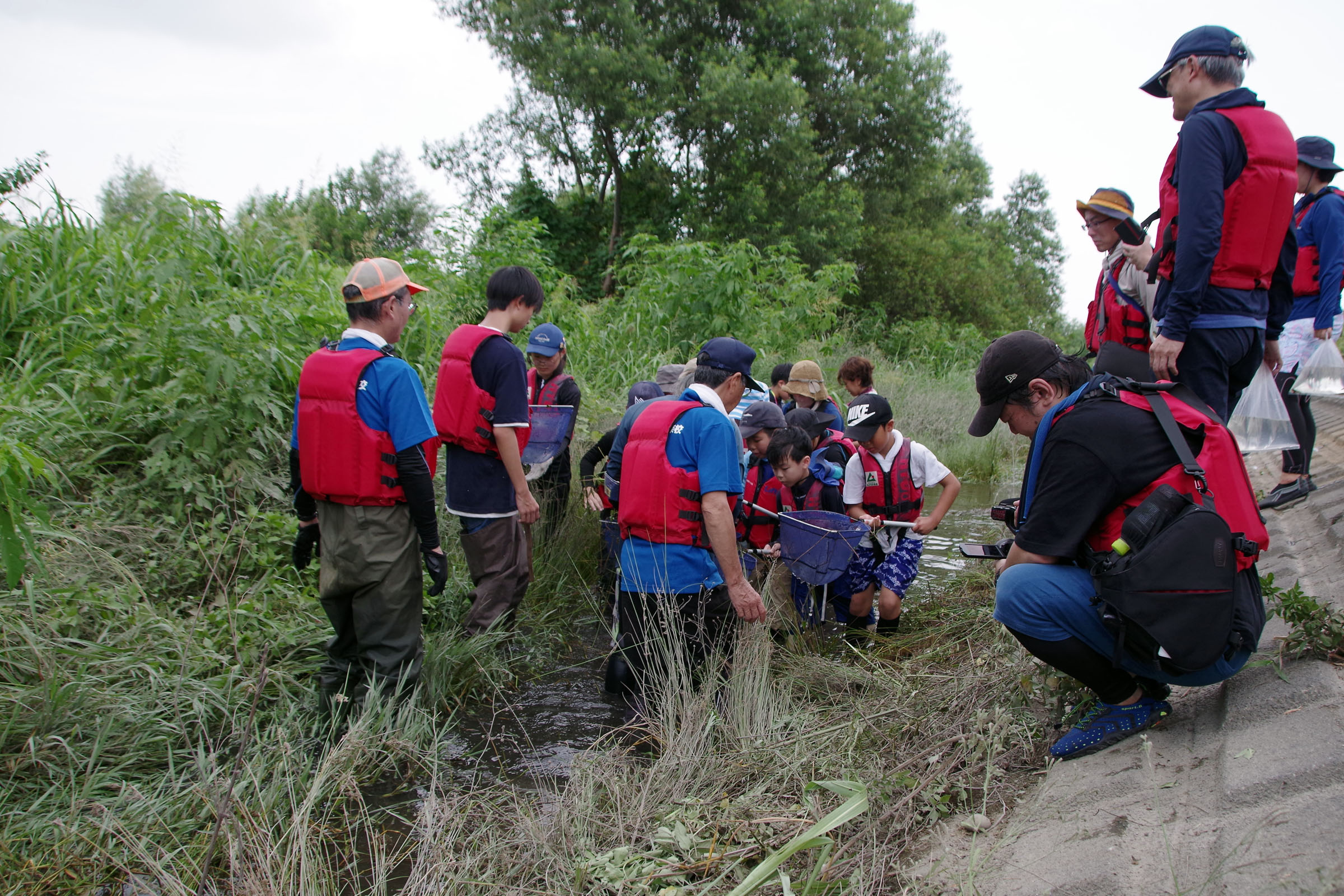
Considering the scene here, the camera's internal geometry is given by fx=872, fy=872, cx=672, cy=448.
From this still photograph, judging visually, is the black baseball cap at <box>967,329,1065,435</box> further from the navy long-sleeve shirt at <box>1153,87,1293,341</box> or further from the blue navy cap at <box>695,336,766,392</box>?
the blue navy cap at <box>695,336,766,392</box>

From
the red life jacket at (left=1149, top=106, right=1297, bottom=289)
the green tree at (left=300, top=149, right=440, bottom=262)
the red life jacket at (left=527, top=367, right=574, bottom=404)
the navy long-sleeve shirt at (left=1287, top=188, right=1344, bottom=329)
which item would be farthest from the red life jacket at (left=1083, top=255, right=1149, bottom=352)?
the green tree at (left=300, top=149, right=440, bottom=262)

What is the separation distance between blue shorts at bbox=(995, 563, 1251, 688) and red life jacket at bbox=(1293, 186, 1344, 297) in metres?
2.91

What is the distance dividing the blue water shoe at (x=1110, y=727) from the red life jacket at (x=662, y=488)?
167 cm

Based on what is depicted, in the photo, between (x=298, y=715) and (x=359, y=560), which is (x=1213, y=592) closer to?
(x=359, y=560)

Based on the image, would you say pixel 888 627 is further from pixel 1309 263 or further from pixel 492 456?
pixel 1309 263

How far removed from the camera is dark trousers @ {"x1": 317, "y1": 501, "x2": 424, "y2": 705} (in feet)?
12.2

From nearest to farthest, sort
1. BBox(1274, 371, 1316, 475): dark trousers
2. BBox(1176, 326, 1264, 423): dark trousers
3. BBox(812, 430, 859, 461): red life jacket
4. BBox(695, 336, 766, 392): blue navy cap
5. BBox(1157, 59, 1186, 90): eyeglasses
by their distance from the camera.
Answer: BBox(1176, 326, 1264, 423): dark trousers
BBox(1157, 59, 1186, 90): eyeglasses
BBox(695, 336, 766, 392): blue navy cap
BBox(1274, 371, 1316, 475): dark trousers
BBox(812, 430, 859, 461): red life jacket

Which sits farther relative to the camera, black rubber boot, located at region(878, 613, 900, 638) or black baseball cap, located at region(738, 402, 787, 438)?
black rubber boot, located at region(878, 613, 900, 638)

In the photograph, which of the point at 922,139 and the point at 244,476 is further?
the point at 922,139

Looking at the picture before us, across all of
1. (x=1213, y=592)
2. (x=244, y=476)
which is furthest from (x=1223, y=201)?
(x=244, y=476)

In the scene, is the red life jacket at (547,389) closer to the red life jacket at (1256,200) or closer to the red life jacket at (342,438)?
the red life jacket at (342,438)

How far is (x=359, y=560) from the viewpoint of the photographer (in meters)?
3.72

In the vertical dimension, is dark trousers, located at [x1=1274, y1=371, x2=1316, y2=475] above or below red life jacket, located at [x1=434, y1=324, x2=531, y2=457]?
below

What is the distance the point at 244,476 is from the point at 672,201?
19465mm
